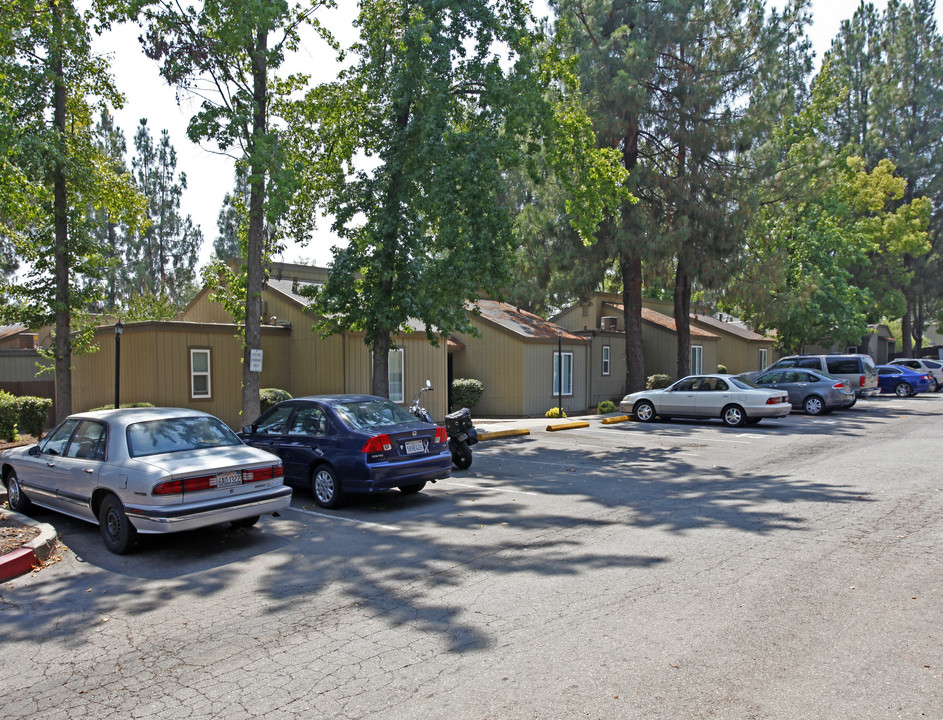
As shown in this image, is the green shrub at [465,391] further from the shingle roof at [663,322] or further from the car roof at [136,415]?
the car roof at [136,415]

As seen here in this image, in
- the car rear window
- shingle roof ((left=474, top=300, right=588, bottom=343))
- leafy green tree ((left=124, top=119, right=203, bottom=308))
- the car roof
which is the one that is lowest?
the car roof

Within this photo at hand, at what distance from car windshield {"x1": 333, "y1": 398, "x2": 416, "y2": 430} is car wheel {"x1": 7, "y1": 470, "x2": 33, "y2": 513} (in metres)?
4.11

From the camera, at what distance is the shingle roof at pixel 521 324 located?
85.9 feet

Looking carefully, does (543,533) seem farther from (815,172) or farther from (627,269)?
(815,172)

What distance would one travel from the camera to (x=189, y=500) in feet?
24.2

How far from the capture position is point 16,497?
30.8 ft

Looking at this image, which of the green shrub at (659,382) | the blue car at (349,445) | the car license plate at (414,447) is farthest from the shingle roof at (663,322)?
the car license plate at (414,447)

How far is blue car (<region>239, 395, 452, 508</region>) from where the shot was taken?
9516 millimetres

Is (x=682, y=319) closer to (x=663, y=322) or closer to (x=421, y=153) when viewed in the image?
(x=663, y=322)

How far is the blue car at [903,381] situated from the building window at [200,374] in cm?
3222

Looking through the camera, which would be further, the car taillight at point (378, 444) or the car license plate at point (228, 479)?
the car taillight at point (378, 444)

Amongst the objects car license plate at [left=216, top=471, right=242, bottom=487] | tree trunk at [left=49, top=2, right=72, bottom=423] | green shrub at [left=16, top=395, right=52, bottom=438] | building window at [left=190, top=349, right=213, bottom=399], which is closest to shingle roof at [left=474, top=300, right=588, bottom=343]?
building window at [left=190, top=349, right=213, bottom=399]

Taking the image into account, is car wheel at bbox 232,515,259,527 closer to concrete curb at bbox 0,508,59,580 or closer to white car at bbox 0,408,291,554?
white car at bbox 0,408,291,554

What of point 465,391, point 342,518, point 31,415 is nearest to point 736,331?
point 465,391
